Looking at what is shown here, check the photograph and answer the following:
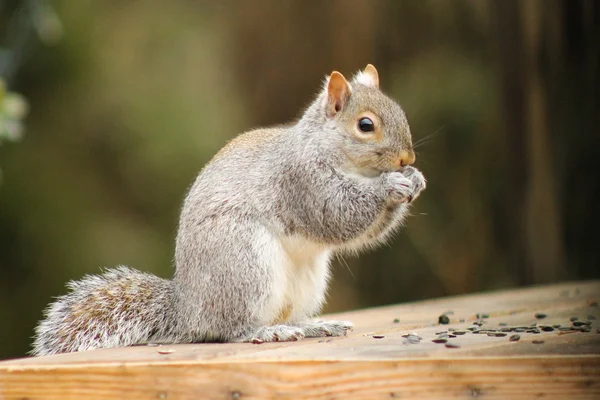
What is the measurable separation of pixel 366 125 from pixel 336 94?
0.13 metres

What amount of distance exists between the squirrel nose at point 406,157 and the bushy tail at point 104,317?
2.45ft

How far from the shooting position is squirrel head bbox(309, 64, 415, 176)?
8.30ft

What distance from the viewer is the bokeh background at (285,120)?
4758 mm

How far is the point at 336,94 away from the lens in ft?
8.54

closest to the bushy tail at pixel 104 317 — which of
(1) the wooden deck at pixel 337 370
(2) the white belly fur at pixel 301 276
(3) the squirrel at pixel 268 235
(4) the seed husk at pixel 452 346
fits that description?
(3) the squirrel at pixel 268 235

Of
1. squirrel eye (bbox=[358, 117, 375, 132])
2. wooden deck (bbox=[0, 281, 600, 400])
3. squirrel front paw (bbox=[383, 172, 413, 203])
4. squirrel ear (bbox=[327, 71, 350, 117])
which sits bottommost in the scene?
wooden deck (bbox=[0, 281, 600, 400])

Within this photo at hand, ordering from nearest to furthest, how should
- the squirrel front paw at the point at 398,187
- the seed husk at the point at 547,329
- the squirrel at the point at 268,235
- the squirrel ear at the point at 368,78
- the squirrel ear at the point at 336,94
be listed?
the seed husk at the point at 547,329 → the squirrel at the point at 268,235 → the squirrel front paw at the point at 398,187 → the squirrel ear at the point at 336,94 → the squirrel ear at the point at 368,78

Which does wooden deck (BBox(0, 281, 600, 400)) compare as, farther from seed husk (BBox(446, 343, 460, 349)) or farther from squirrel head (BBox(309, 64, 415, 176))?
squirrel head (BBox(309, 64, 415, 176))

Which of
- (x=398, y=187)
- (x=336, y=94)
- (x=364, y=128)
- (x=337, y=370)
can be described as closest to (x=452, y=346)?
(x=337, y=370)

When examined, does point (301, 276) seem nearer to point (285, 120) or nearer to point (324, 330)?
point (324, 330)

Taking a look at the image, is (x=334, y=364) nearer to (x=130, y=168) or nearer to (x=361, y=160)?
(x=361, y=160)

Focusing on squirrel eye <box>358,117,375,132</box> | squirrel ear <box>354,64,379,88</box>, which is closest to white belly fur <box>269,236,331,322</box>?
squirrel eye <box>358,117,375,132</box>

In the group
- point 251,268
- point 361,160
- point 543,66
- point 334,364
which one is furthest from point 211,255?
point 543,66

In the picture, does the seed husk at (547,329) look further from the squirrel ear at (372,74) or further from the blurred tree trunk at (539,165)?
the blurred tree trunk at (539,165)
